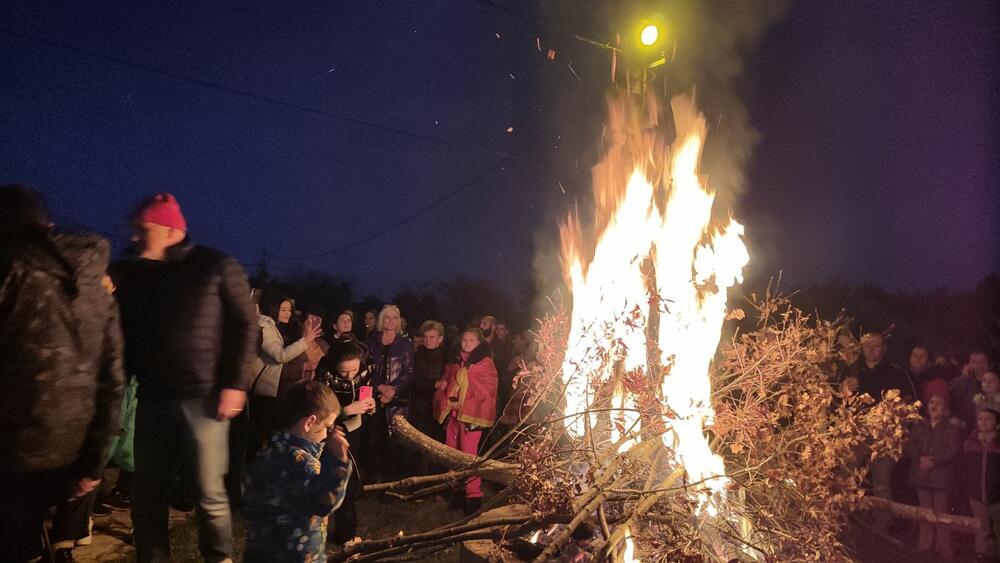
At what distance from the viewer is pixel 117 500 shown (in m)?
6.14

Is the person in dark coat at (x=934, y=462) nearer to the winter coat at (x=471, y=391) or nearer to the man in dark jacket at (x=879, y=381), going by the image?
the man in dark jacket at (x=879, y=381)

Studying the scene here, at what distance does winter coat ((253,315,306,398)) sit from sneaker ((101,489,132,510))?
6.08ft

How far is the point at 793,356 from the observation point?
4.39 metres

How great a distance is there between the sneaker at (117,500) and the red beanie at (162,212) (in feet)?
12.8

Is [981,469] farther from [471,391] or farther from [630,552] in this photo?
[471,391]

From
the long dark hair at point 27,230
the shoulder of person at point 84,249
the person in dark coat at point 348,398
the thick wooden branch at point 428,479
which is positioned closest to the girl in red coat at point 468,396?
the person in dark coat at point 348,398

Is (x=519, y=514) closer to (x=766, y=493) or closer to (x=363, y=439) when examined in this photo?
(x=766, y=493)

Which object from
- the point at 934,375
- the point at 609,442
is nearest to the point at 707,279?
the point at 609,442

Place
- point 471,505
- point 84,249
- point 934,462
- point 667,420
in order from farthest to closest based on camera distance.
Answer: point 471,505 → point 934,462 → point 667,420 → point 84,249

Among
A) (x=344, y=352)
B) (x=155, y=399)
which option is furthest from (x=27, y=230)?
(x=344, y=352)

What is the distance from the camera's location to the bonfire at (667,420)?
3.88 meters

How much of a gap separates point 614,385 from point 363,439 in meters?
3.57

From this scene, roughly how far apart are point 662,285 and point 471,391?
306 centimetres

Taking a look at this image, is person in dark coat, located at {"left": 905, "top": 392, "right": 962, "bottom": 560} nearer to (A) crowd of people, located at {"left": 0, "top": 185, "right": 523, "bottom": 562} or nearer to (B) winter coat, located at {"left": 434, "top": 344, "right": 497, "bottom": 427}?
(B) winter coat, located at {"left": 434, "top": 344, "right": 497, "bottom": 427}
